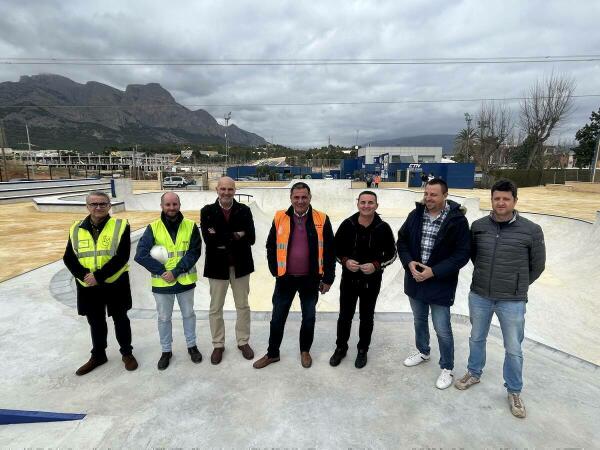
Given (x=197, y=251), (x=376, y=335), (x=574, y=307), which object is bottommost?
(x=574, y=307)

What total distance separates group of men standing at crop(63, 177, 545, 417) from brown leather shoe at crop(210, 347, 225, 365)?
0.01 meters

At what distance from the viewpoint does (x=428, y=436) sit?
2.17 metres

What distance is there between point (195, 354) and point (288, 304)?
101 cm

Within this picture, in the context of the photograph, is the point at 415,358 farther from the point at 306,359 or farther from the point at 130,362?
the point at 130,362

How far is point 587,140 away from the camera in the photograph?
1428 inches

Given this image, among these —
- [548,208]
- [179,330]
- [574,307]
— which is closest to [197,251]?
[179,330]

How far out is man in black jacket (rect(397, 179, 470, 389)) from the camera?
8.37ft

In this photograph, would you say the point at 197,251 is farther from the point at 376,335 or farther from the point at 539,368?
the point at 539,368

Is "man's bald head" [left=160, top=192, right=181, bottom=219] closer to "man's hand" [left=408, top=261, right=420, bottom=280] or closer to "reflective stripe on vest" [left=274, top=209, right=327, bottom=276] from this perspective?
"reflective stripe on vest" [left=274, top=209, right=327, bottom=276]

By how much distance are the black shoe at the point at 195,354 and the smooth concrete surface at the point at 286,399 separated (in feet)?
0.22

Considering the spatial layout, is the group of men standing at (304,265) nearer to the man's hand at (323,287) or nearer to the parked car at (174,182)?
the man's hand at (323,287)

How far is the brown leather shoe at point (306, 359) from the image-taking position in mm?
2979

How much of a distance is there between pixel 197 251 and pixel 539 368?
11.0 feet

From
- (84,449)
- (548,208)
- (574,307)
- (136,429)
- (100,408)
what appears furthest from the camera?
(548,208)
